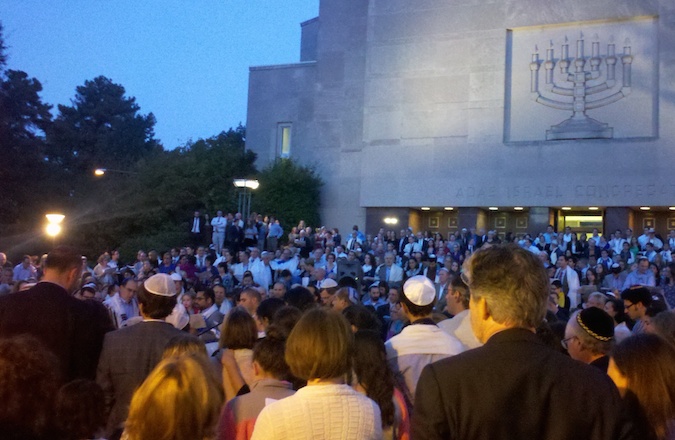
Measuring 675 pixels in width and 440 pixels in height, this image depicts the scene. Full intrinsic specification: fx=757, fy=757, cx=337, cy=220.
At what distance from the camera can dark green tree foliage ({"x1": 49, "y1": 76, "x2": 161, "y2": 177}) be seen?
189 ft

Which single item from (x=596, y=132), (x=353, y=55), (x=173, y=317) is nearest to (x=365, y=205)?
(x=353, y=55)

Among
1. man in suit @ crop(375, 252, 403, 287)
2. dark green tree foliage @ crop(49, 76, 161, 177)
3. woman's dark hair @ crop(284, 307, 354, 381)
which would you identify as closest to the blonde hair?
woman's dark hair @ crop(284, 307, 354, 381)

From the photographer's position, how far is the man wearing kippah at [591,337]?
4.23 m

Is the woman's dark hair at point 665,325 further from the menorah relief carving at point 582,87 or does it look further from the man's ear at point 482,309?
the menorah relief carving at point 582,87

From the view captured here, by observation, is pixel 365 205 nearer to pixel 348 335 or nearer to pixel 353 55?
pixel 353 55

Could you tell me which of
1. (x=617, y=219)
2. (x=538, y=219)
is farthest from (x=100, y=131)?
(x=617, y=219)

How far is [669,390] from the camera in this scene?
10.7ft

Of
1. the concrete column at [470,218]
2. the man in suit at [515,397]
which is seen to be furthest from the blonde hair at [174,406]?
the concrete column at [470,218]

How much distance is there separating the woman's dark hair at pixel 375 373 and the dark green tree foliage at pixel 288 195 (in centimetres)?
2869

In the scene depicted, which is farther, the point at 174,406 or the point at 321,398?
the point at 321,398

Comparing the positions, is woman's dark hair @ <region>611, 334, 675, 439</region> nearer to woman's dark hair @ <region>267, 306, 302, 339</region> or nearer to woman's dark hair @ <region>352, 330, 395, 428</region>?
woman's dark hair @ <region>352, 330, 395, 428</region>

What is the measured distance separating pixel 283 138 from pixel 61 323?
32221 mm

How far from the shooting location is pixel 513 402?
260cm

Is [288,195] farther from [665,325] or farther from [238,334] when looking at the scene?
[665,325]
